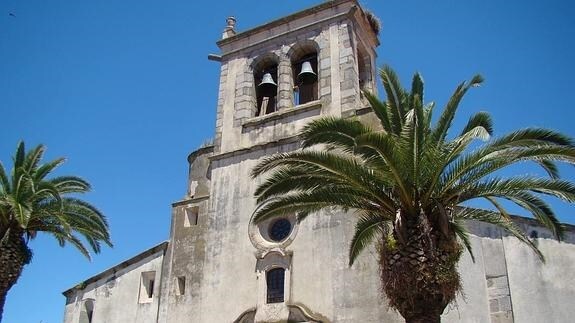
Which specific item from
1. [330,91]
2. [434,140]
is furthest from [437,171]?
[330,91]

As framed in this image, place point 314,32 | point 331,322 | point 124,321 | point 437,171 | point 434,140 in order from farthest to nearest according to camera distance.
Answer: point 314,32 → point 124,321 → point 331,322 → point 434,140 → point 437,171

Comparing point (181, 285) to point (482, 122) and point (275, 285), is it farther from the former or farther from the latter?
point (482, 122)

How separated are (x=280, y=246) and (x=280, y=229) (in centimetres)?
78

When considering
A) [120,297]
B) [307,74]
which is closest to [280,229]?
[307,74]

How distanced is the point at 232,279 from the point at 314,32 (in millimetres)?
8675

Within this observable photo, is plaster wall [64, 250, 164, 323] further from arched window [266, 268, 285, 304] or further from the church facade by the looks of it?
arched window [266, 268, 285, 304]

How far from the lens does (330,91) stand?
19.0 m

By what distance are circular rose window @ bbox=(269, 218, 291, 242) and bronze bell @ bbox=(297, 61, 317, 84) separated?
16.5 feet

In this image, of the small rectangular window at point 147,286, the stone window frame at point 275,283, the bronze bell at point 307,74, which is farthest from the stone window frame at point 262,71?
the small rectangular window at point 147,286

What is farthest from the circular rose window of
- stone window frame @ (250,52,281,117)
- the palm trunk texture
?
the palm trunk texture

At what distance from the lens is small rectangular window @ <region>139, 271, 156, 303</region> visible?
19219mm

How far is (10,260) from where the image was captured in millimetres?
17516

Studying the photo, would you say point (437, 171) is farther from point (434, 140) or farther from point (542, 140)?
point (542, 140)

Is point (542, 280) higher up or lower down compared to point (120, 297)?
lower down
